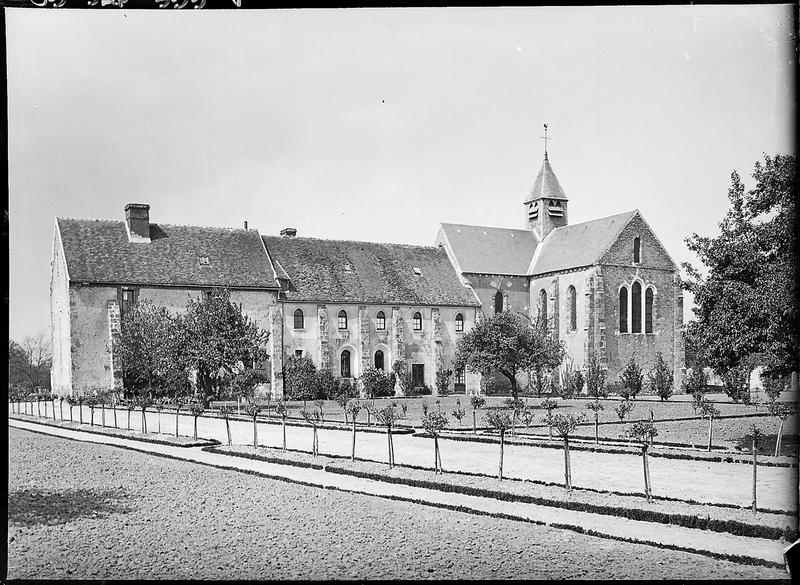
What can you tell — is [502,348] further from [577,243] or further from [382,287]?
[577,243]

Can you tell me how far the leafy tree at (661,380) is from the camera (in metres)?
37.7

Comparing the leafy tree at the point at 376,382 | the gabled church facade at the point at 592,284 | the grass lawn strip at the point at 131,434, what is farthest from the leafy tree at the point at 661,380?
the grass lawn strip at the point at 131,434

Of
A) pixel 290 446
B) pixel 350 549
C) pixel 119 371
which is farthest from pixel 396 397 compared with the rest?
pixel 350 549

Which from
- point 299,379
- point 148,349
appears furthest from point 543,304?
point 148,349

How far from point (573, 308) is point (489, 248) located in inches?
284

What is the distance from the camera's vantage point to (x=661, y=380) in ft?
126

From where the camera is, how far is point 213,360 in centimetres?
3194

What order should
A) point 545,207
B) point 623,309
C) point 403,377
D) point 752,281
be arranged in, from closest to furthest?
point 752,281
point 403,377
point 623,309
point 545,207

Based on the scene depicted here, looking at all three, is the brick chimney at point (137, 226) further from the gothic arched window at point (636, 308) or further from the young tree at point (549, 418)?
the gothic arched window at point (636, 308)

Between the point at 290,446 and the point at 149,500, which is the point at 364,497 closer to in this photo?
the point at 149,500

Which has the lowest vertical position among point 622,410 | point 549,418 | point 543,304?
point 622,410

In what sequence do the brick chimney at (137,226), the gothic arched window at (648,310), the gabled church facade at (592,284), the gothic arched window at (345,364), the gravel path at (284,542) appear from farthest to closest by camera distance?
the gothic arched window at (648,310)
the gabled church facade at (592,284)
the gothic arched window at (345,364)
the brick chimney at (137,226)
the gravel path at (284,542)

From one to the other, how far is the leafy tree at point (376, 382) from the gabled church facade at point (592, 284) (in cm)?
977

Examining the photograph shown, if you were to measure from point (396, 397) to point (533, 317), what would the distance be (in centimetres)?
1197
